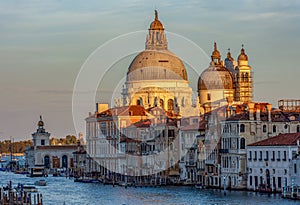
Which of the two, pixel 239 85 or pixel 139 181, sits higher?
pixel 239 85

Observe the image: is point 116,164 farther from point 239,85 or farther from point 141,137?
point 239,85

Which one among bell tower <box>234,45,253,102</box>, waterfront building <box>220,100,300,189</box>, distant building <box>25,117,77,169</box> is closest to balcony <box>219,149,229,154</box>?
waterfront building <box>220,100,300,189</box>

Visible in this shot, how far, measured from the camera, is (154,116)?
316 ft

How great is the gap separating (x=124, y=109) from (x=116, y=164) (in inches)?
256

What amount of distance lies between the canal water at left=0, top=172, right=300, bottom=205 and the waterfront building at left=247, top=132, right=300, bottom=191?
1.34 metres

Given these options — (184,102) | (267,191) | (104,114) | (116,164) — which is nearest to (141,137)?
(116,164)

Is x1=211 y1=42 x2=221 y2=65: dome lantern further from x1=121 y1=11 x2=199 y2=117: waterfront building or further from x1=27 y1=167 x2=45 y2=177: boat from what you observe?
x1=27 y1=167 x2=45 y2=177: boat

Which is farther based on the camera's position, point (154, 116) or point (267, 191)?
point (154, 116)

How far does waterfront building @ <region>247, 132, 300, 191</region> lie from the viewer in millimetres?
62406

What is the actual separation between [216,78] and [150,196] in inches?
1372

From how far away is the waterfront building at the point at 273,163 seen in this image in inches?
2457

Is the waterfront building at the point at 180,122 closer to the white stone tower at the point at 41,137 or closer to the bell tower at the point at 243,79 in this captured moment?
the bell tower at the point at 243,79

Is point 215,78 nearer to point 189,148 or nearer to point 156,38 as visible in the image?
point 156,38

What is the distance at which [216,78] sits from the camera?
10025 cm
